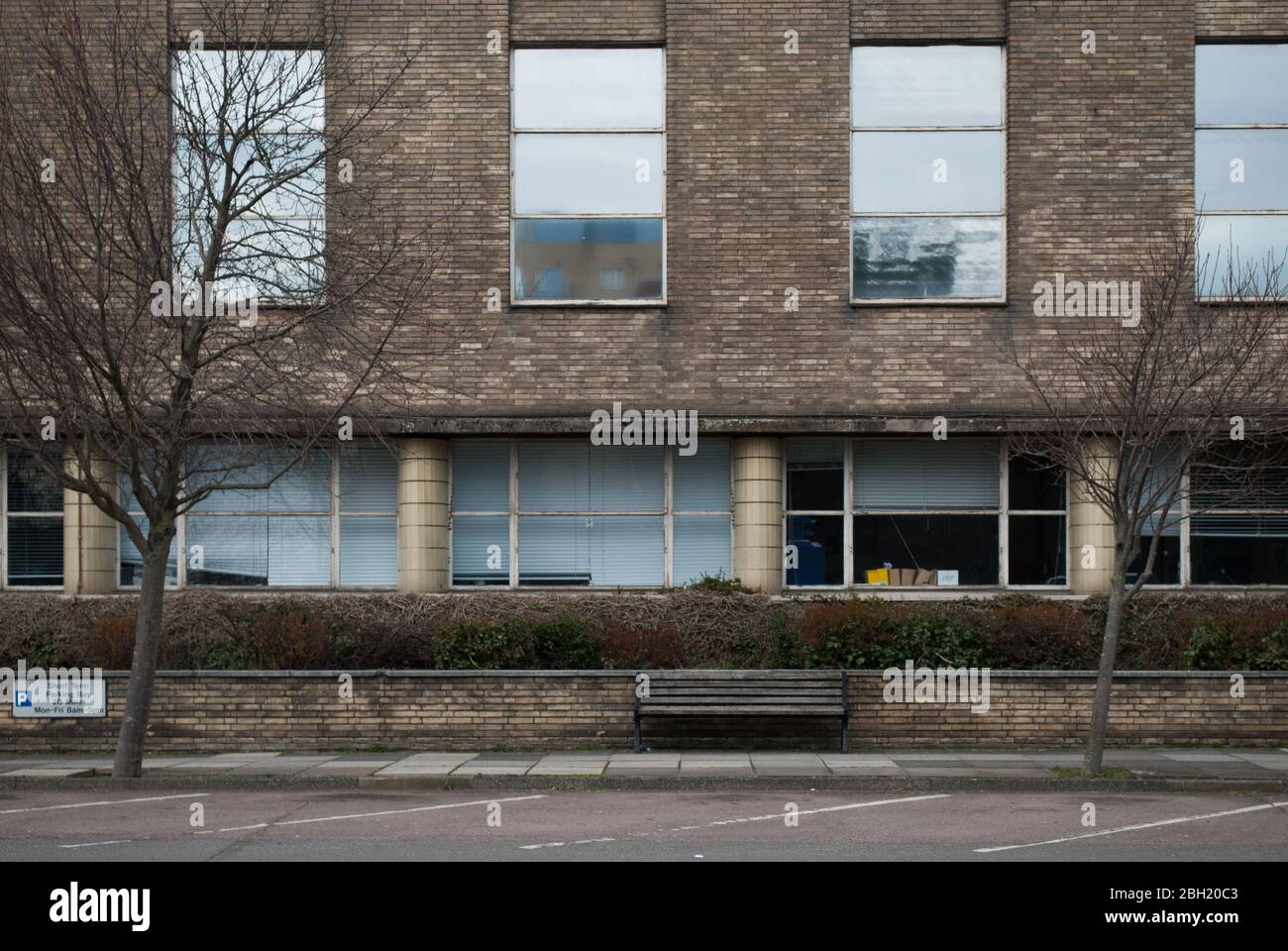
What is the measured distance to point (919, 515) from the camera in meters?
20.5

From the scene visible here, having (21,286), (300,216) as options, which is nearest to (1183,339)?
→ (300,216)

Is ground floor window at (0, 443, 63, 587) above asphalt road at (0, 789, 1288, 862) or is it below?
above

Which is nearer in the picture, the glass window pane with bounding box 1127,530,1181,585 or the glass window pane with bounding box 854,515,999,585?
the glass window pane with bounding box 1127,530,1181,585

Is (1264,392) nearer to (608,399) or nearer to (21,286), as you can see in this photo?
(608,399)

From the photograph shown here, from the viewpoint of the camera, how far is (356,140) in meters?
15.9

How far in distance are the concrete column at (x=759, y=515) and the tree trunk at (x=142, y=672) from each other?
27.4ft

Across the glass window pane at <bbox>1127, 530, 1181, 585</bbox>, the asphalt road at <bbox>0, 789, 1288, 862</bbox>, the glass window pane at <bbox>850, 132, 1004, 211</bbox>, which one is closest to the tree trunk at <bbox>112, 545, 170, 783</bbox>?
the asphalt road at <bbox>0, 789, 1288, 862</bbox>

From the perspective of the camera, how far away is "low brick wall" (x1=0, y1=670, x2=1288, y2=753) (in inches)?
667

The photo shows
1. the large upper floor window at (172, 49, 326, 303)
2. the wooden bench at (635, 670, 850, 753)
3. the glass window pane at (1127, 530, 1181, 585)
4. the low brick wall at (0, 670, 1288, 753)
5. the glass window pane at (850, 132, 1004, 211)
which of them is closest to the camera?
the large upper floor window at (172, 49, 326, 303)

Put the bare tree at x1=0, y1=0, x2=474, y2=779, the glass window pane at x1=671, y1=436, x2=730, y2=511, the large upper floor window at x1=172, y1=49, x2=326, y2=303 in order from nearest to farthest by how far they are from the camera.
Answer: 1. the bare tree at x1=0, y1=0, x2=474, y2=779
2. the large upper floor window at x1=172, y1=49, x2=326, y2=303
3. the glass window pane at x1=671, y1=436, x2=730, y2=511

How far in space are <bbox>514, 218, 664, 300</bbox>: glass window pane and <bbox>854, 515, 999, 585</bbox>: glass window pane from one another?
4662mm

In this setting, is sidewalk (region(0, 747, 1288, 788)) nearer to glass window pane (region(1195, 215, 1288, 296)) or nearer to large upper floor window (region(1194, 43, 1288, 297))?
glass window pane (region(1195, 215, 1288, 296))

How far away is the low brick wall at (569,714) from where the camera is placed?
16953mm

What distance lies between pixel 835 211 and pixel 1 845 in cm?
1369
